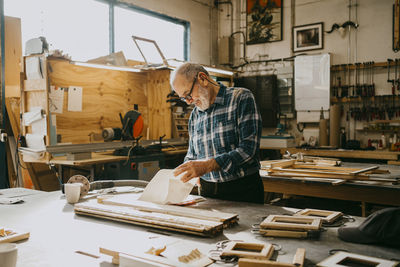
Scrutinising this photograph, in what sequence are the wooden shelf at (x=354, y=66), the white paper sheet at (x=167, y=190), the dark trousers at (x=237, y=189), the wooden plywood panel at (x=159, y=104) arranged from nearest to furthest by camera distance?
the white paper sheet at (x=167, y=190) → the dark trousers at (x=237, y=189) → the wooden plywood panel at (x=159, y=104) → the wooden shelf at (x=354, y=66)

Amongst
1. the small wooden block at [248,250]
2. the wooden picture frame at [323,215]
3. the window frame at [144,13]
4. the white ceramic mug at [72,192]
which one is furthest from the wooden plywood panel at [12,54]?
the small wooden block at [248,250]

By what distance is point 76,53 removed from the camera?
499 centimetres

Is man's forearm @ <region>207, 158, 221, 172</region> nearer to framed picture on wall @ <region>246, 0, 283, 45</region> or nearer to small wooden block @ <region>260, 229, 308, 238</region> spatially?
small wooden block @ <region>260, 229, 308, 238</region>

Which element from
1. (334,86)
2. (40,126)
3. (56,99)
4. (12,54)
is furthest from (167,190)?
(334,86)

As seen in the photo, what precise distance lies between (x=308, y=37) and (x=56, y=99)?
14.9ft

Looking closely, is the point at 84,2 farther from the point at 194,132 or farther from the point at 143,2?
the point at 194,132

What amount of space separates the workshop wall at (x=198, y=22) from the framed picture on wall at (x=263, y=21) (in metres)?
0.74

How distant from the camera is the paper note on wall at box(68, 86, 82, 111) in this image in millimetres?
4480

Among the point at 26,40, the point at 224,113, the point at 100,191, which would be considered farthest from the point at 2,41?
the point at 224,113

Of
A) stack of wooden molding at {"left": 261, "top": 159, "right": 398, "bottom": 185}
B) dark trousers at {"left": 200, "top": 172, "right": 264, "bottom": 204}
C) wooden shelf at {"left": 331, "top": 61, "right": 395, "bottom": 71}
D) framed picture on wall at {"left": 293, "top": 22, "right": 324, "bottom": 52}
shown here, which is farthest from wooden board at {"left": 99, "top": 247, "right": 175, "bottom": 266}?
framed picture on wall at {"left": 293, "top": 22, "right": 324, "bottom": 52}

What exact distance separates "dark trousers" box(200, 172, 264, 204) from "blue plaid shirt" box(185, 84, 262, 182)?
0.04 m

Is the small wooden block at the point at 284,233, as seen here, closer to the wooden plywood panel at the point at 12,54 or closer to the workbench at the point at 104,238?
the workbench at the point at 104,238

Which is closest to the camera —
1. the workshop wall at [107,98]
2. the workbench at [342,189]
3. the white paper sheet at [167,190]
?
the white paper sheet at [167,190]

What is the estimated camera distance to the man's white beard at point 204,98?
2.16 meters
